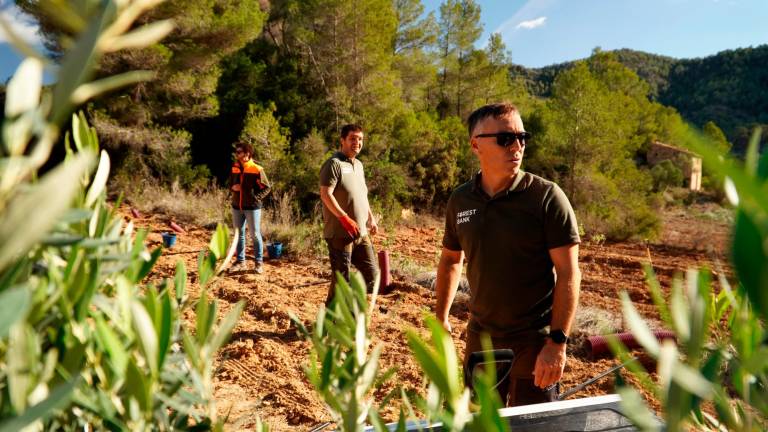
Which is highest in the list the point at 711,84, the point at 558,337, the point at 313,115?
the point at 711,84

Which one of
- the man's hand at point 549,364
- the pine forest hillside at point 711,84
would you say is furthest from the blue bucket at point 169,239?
the pine forest hillside at point 711,84

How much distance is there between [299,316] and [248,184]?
69.8 inches

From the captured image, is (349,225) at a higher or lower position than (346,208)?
lower

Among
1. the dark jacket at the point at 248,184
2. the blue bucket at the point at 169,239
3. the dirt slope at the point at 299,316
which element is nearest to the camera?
the dirt slope at the point at 299,316

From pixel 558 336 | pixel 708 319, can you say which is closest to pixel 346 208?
pixel 558 336

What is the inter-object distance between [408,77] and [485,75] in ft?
11.5

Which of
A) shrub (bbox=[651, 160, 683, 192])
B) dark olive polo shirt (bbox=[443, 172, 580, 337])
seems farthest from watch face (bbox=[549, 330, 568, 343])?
shrub (bbox=[651, 160, 683, 192])

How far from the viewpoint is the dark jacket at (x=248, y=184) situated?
5367mm

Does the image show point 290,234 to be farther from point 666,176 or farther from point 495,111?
point 666,176

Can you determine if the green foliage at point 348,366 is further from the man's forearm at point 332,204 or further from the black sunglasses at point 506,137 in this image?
the man's forearm at point 332,204

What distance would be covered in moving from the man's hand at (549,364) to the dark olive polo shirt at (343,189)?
7.43 ft

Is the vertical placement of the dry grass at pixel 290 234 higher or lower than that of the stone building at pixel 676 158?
lower

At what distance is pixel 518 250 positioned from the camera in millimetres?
1795

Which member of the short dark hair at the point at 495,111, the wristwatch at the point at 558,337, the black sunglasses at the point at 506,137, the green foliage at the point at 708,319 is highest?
the short dark hair at the point at 495,111
